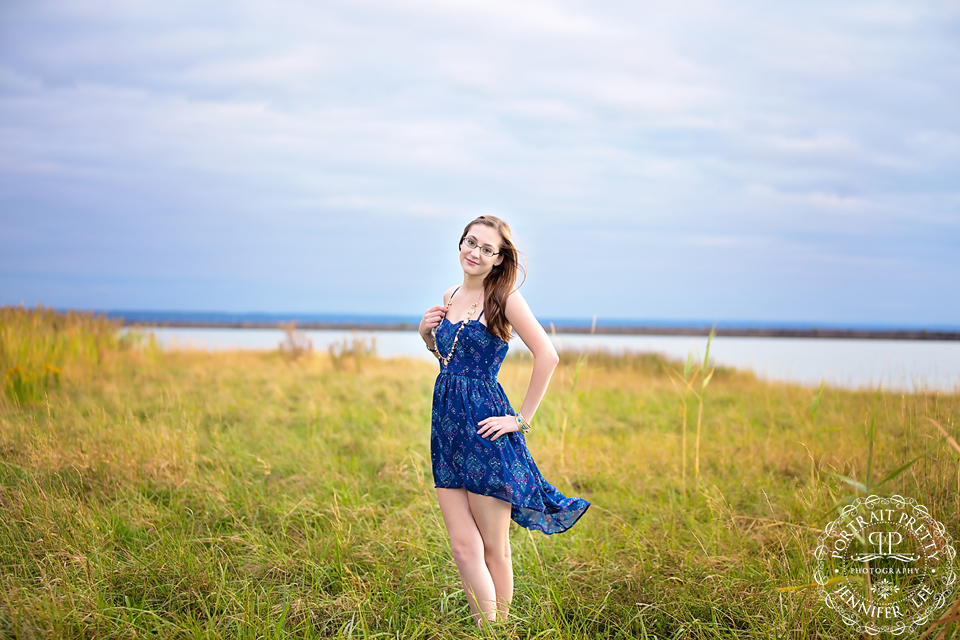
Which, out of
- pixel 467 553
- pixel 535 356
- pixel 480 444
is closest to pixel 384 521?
pixel 467 553

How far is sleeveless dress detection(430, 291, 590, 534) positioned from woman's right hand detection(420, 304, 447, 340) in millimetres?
35

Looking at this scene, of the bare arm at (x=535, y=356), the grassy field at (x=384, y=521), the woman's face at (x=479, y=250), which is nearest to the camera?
the bare arm at (x=535, y=356)

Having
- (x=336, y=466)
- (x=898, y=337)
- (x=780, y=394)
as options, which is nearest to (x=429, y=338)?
(x=336, y=466)

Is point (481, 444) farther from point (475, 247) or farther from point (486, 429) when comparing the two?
point (475, 247)

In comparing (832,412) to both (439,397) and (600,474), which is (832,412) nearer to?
(600,474)

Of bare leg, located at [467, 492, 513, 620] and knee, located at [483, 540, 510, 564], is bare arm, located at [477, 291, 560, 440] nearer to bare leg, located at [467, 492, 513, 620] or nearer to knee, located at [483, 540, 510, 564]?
bare leg, located at [467, 492, 513, 620]

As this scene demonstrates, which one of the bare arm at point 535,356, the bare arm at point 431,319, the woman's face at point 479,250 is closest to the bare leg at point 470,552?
the bare arm at point 535,356

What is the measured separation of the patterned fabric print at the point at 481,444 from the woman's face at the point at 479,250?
8.8 inches

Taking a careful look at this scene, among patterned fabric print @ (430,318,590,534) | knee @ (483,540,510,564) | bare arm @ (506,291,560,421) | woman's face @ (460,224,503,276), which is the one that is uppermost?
woman's face @ (460,224,503,276)

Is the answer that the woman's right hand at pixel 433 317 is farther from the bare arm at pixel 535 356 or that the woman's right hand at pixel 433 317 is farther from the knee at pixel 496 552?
the knee at pixel 496 552

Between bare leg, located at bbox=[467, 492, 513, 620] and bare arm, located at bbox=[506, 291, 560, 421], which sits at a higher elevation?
bare arm, located at bbox=[506, 291, 560, 421]

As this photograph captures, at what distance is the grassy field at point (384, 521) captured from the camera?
8.89 ft

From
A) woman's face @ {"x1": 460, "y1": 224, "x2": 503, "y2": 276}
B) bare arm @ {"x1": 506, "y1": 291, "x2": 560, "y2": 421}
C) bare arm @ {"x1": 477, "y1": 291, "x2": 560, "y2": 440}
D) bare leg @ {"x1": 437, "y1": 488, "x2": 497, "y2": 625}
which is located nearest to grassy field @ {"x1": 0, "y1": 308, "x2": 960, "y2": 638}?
bare leg @ {"x1": 437, "y1": 488, "x2": 497, "y2": 625}

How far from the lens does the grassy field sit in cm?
271
